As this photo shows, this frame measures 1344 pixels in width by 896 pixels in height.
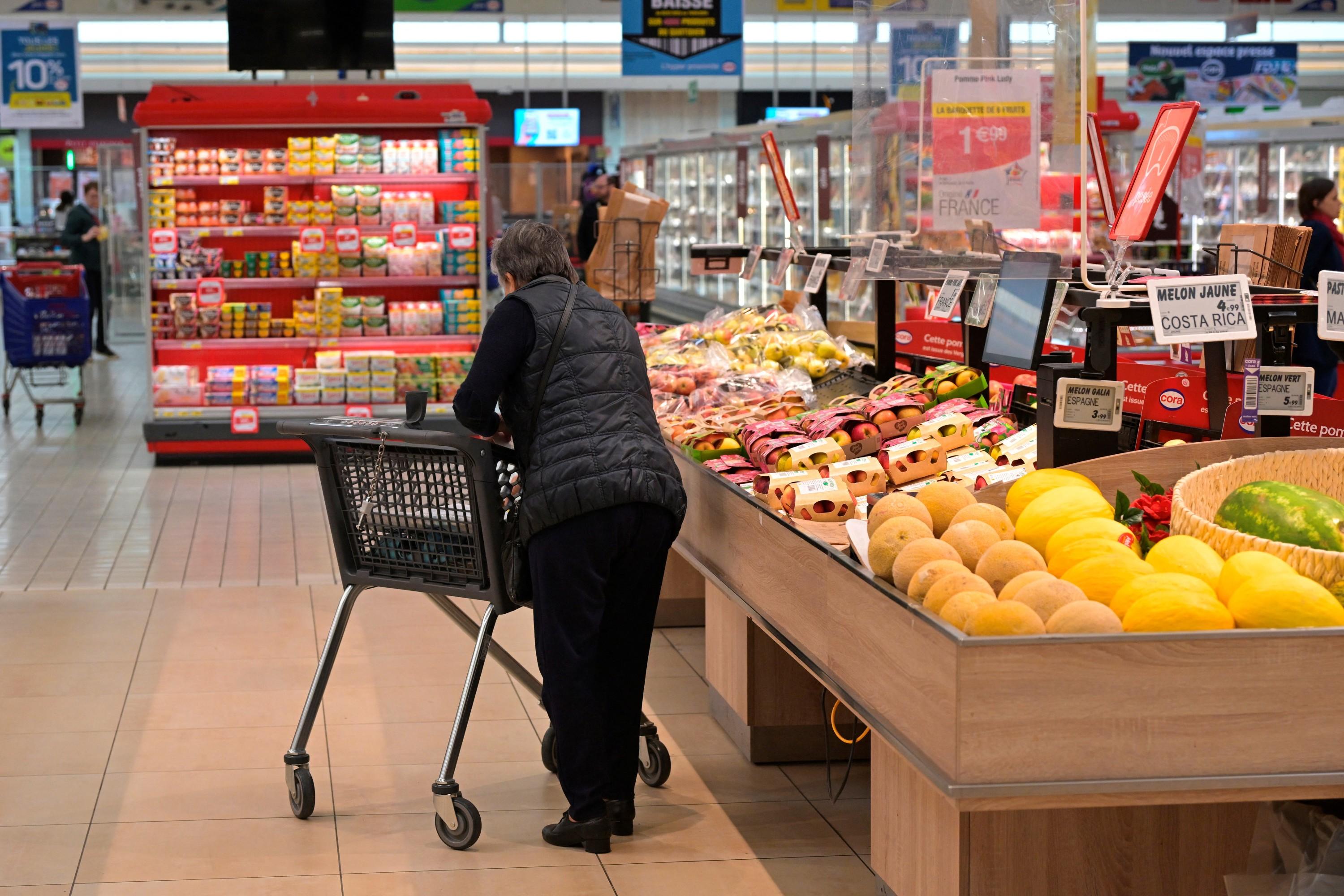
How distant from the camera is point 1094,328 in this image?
126 inches

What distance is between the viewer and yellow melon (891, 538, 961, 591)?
252 cm

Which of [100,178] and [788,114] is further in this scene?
[788,114]

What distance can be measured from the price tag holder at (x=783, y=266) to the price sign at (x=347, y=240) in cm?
431

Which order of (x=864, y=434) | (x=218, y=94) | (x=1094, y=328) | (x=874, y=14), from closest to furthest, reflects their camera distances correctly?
(x=1094, y=328) < (x=864, y=434) < (x=874, y=14) < (x=218, y=94)

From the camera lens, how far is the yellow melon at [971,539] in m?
2.65

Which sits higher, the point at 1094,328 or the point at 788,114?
the point at 788,114

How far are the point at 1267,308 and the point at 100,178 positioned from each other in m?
17.5

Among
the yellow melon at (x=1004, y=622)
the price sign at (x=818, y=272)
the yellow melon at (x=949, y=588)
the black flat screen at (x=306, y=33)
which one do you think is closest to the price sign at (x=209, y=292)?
the black flat screen at (x=306, y=33)

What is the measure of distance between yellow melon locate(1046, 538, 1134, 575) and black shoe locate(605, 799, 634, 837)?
4.40ft

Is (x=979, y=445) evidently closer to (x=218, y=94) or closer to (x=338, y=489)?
(x=338, y=489)

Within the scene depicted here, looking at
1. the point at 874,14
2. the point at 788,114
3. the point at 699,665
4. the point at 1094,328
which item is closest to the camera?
the point at 1094,328

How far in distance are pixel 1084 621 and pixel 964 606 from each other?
180 millimetres

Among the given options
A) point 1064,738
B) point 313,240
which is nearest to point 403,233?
point 313,240

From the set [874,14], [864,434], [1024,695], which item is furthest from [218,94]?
[1024,695]
